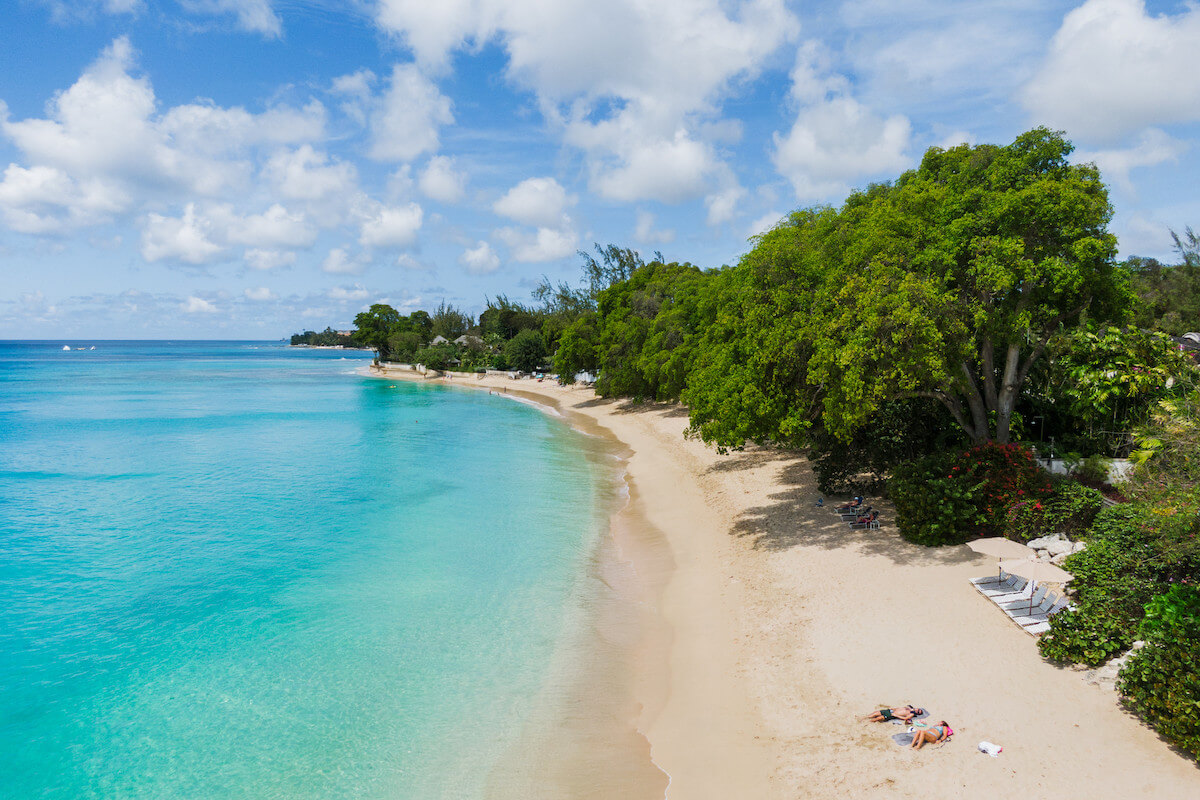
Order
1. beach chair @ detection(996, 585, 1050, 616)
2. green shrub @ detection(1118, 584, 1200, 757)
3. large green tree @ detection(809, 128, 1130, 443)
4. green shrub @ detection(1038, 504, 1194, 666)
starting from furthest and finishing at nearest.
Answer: large green tree @ detection(809, 128, 1130, 443), beach chair @ detection(996, 585, 1050, 616), green shrub @ detection(1038, 504, 1194, 666), green shrub @ detection(1118, 584, 1200, 757)

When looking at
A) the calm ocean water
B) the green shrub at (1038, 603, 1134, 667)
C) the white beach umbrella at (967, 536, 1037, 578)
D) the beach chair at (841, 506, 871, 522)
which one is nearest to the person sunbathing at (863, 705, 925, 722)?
the green shrub at (1038, 603, 1134, 667)

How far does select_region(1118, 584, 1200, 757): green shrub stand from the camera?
812 cm

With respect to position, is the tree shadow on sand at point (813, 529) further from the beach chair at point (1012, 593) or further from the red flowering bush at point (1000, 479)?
the beach chair at point (1012, 593)

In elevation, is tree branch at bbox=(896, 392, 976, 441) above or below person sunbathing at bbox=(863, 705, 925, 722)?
above

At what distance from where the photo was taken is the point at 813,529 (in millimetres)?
17781

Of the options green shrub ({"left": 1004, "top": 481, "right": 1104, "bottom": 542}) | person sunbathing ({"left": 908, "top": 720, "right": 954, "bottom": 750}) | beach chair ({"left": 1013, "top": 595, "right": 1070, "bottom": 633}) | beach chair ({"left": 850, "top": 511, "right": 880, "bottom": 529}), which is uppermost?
green shrub ({"left": 1004, "top": 481, "right": 1104, "bottom": 542})

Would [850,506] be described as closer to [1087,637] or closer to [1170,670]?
[1087,637]

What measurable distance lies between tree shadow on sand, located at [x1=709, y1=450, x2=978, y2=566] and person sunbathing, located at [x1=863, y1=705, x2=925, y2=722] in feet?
18.7

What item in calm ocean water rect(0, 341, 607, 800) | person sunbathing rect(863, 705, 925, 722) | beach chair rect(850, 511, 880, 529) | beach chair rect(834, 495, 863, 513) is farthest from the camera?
beach chair rect(834, 495, 863, 513)

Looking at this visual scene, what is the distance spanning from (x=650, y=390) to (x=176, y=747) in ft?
135

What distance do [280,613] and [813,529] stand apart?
14555mm

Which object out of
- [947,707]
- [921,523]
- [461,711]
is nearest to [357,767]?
[461,711]

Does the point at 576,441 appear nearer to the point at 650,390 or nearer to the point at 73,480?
the point at 650,390

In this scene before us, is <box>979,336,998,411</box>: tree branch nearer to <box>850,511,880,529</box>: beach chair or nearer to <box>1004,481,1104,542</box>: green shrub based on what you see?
<box>1004,481,1104,542</box>: green shrub
